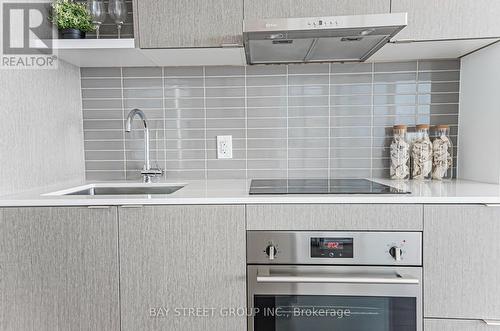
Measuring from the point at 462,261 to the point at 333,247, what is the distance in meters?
0.42

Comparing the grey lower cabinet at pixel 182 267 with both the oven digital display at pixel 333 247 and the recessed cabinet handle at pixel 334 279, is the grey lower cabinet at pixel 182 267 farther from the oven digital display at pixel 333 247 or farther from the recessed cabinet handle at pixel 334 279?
the oven digital display at pixel 333 247

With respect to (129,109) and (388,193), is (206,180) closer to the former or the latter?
(129,109)

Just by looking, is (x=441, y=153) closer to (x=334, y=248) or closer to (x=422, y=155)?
(x=422, y=155)

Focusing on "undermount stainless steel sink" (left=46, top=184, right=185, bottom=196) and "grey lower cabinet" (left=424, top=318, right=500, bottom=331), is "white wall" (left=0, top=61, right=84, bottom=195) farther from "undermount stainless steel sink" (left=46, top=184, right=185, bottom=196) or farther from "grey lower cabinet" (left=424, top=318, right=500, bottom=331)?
"grey lower cabinet" (left=424, top=318, right=500, bottom=331)

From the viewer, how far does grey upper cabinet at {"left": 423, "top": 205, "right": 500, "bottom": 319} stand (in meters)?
1.05

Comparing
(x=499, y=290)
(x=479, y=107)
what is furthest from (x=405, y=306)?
(x=479, y=107)

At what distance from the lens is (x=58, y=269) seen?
113cm

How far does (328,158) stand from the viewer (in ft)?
5.38

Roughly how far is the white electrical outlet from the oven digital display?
28.5 inches

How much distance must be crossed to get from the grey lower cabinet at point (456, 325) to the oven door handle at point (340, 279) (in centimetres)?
16

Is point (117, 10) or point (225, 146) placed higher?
point (117, 10)

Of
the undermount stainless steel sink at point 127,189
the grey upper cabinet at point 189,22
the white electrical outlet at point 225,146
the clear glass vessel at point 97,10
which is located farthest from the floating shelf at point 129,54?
the undermount stainless steel sink at point 127,189

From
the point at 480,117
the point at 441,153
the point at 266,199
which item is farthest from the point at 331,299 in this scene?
the point at 480,117

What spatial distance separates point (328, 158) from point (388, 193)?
543mm
